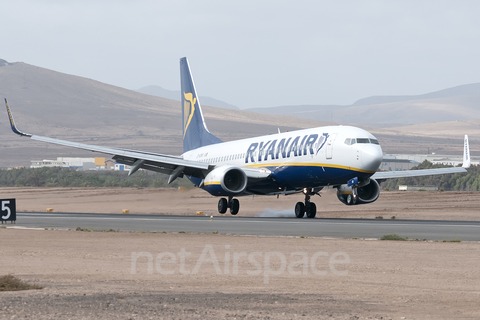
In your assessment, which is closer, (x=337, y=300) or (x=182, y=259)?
(x=337, y=300)

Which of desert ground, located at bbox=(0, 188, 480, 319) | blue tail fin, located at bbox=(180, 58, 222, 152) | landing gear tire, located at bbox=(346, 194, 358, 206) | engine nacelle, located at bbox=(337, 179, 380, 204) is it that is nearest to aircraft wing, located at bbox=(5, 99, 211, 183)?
blue tail fin, located at bbox=(180, 58, 222, 152)

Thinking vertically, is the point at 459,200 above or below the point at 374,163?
below

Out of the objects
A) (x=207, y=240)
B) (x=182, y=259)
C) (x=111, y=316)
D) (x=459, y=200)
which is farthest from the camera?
(x=459, y=200)

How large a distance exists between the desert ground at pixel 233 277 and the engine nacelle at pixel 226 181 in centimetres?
1256

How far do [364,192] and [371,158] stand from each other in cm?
589

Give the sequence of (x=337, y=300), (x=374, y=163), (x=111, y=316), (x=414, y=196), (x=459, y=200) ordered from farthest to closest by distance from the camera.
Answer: (x=414, y=196) < (x=459, y=200) < (x=374, y=163) < (x=337, y=300) < (x=111, y=316)

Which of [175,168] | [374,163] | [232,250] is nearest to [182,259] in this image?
[232,250]

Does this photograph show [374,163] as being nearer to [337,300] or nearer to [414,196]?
[337,300]

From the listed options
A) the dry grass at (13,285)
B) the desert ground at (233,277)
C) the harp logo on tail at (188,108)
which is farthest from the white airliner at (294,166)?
the dry grass at (13,285)

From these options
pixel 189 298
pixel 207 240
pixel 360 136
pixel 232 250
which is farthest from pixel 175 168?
pixel 189 298

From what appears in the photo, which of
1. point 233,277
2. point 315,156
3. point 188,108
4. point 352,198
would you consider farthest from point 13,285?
point 188,108

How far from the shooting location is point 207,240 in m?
23.1

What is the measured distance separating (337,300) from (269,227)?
18.2 metres

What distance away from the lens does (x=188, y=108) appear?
52.8 metres
